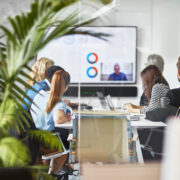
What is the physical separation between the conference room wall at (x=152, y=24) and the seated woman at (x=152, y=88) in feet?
0.19

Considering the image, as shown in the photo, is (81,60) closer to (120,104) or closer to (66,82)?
(66,82)

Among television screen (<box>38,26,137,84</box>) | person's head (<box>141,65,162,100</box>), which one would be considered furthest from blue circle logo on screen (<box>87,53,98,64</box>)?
person's head (<box>141,65,162,100</box>)

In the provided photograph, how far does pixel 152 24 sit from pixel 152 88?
2.03 ft

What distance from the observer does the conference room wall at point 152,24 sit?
362 centimetres

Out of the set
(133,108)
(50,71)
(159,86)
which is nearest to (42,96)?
(50,71)

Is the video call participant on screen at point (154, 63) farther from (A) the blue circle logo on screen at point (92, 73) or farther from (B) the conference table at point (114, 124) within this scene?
(A) the blue circle logo on screen at point (92, 73)

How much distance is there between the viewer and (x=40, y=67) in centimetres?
370

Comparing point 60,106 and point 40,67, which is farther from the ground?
point 40,67

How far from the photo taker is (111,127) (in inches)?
146

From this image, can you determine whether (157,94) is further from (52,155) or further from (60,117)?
(52,155)

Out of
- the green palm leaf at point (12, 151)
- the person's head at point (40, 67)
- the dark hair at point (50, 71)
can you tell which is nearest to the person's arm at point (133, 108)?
the dark hair at point (50, 71)

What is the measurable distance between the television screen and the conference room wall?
68mm

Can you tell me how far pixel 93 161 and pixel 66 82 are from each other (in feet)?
2.73

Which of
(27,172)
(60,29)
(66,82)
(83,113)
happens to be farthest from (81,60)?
(27,172)
